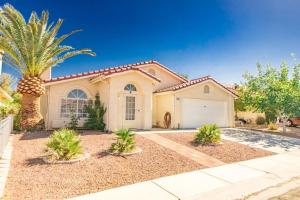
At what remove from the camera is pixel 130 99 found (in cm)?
1558

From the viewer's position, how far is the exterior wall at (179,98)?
58.1 feet

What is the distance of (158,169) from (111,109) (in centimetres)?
765

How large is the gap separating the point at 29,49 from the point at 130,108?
25.3ft

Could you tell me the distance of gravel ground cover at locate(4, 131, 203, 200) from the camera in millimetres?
5535

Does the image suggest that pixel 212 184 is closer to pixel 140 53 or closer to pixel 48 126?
pixel 48 126

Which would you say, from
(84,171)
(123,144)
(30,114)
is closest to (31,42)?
(30,114)

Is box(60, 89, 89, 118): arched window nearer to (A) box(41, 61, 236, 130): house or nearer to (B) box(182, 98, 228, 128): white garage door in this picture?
(A) box(41, 61, 236, 130): house

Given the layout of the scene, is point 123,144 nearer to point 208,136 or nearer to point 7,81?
point 208,136

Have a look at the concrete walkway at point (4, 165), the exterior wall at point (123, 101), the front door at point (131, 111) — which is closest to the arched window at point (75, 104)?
the exterior wall at point (123, 101)

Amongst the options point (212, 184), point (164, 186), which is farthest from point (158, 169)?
point (212, 184)

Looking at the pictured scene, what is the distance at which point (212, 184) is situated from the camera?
6234 millimetres

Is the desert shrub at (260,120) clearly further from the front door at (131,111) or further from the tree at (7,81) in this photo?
the tree at (7,81)

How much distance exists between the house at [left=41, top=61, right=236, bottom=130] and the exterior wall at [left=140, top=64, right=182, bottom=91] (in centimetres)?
73

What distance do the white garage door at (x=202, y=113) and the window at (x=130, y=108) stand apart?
472cm
